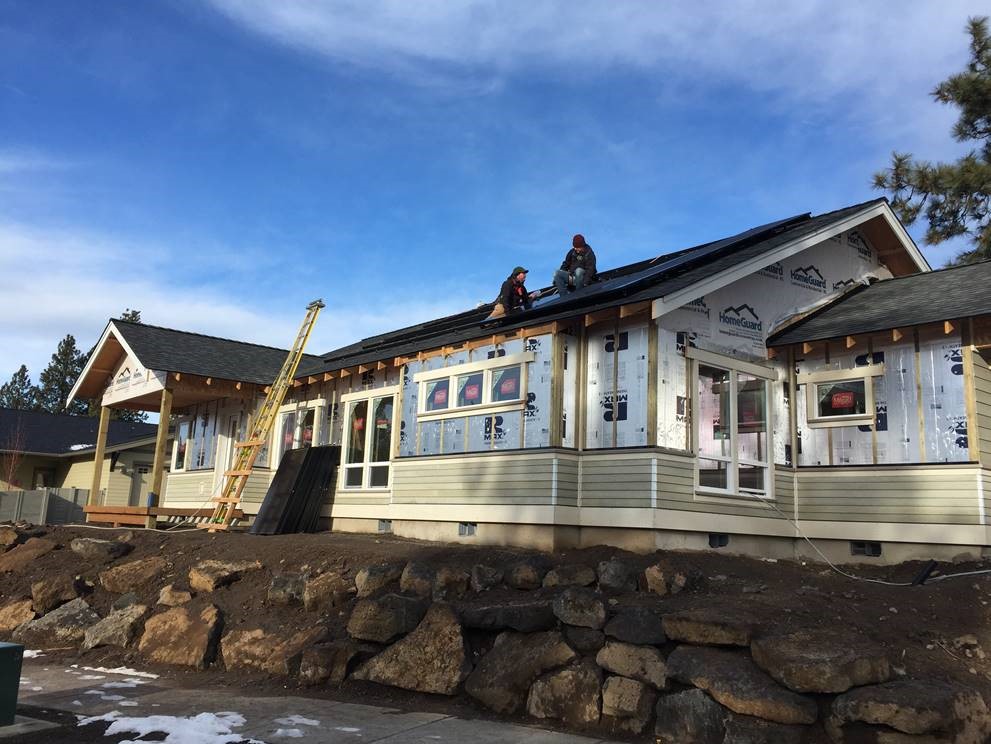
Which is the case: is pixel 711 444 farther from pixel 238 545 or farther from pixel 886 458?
pixel 238 545

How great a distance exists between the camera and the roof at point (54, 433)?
3338 cm

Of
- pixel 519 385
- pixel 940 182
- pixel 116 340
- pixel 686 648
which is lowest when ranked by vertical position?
pixel 686 648

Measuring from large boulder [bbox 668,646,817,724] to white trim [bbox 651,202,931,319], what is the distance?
16.4 feet

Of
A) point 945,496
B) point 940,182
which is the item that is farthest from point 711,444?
point 940,182

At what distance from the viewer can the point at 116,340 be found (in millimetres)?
20656

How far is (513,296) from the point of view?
48.5 feet

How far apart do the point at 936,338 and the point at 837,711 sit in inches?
287

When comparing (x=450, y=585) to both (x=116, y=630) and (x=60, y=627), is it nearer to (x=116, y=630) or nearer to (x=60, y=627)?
(x=116, y=630)

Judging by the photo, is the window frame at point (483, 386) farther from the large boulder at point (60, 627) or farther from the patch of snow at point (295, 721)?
the patch of snow at point (295, 721)

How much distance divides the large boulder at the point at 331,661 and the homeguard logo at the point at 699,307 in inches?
263

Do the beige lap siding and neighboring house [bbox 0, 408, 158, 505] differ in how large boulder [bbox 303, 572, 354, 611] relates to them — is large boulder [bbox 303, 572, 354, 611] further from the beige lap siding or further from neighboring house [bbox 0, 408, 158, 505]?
neighboring house [bbox 0, 408, 158, 505]

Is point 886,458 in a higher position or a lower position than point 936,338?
lower

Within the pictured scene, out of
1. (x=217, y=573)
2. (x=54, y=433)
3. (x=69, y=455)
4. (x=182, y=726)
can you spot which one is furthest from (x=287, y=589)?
(x=54, y=433)

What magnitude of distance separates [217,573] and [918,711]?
9.10 meters
